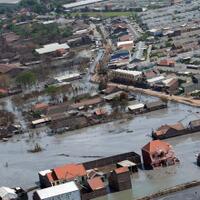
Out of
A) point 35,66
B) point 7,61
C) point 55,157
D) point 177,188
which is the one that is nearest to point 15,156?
point 55,157

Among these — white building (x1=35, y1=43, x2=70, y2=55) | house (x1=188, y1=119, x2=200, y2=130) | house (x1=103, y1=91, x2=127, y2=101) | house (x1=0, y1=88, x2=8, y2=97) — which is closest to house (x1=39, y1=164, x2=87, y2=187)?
house (x1=188, y1=119, x2=200, y2=130)

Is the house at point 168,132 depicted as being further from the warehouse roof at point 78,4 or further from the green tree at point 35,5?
the warehouse roof at point 78,4

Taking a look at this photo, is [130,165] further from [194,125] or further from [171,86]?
[171,86]

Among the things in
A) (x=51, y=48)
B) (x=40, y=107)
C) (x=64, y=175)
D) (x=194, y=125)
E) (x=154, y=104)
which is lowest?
(x=51, y=48)

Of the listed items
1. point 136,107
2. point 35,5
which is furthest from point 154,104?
point 35,5

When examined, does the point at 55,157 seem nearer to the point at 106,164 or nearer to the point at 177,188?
the point at 106,164

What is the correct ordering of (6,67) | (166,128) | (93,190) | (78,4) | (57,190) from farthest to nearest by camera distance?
(78,4) < (6,67) < (166,128) < (93,190) < (57,190)

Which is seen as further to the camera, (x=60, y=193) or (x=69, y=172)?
(x=69, y=172)
